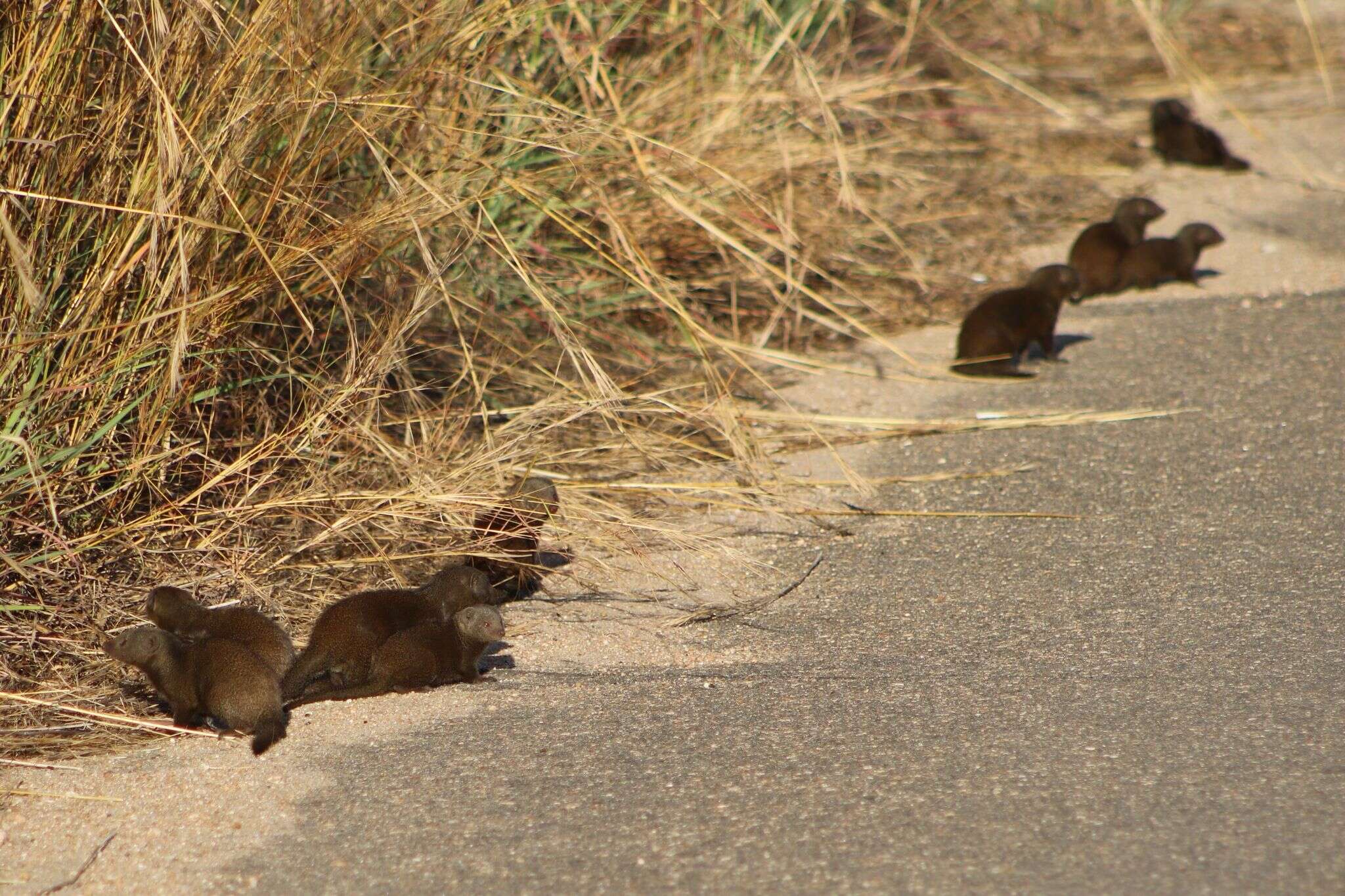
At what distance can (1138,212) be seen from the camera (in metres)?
7.12

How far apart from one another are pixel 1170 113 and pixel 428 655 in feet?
21.8

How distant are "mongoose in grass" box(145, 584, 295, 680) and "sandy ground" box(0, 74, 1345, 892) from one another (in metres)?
0.16

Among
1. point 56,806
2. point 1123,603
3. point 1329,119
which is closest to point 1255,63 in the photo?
point 1329,119

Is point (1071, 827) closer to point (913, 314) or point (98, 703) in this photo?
point (98, 703)

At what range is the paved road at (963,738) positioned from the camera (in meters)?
2.67

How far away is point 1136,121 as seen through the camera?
9.45 meters

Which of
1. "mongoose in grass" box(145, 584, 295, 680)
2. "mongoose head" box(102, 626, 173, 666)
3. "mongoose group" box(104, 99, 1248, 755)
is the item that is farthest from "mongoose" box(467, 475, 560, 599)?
"mongoose head" box(102, 626, 173, 666)

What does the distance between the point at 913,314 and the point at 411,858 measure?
14.4 ft

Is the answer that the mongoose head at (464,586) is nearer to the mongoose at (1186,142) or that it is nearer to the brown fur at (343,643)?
the brown fur at (343,643)

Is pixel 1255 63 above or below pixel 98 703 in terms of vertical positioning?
above

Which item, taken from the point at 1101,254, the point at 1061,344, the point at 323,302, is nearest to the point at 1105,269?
the point at 1101,254

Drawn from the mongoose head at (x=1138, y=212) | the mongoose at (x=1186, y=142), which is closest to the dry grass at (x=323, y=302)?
the mongoose head at (x=1138, y=212)

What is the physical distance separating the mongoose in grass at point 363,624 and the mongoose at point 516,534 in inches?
8.4

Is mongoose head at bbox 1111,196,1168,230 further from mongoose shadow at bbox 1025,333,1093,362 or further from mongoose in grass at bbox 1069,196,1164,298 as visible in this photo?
mongoose shadow at bbox 1025,333,1093,362
